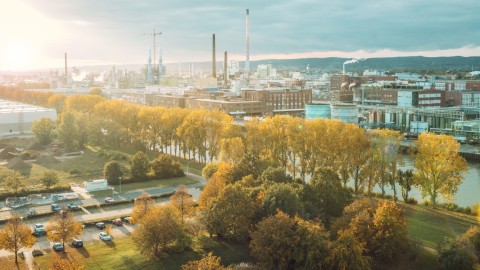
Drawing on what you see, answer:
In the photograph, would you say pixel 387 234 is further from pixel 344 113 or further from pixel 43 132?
pixel 344 113

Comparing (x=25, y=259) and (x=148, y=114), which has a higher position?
(x=148, y=114)

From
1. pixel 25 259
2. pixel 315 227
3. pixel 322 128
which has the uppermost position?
pixel 322 128

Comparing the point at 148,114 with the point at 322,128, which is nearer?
the point at 322,128

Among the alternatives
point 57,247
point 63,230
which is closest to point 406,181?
point 63,230

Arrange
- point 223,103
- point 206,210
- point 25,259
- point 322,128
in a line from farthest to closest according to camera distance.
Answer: point 223,103
point 322,128
point 206,210
point 25,259

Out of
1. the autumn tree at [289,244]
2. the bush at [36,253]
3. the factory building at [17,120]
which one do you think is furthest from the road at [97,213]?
the factory building at [17,120]

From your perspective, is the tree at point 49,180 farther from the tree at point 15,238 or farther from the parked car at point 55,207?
the tree at point 15,238

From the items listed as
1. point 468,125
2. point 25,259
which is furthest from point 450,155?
point 468,125

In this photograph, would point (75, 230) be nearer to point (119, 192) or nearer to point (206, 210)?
point (206, 210)
